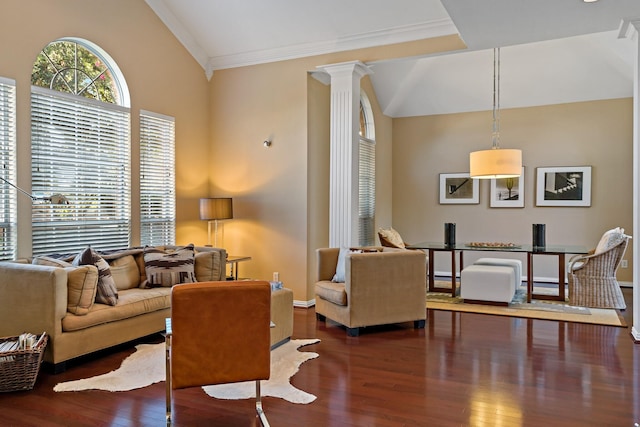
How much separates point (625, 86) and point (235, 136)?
5614 mm

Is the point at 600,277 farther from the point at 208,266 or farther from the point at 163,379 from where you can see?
the point at 163,379

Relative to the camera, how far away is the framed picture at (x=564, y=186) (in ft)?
24.8

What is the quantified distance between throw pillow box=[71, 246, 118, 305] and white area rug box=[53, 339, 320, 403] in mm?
507

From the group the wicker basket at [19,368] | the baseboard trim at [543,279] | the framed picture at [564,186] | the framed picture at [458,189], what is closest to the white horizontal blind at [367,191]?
Answer: the framed picture at [458,189]

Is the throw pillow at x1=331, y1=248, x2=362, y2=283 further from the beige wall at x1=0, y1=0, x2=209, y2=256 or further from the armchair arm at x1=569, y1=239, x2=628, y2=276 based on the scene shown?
the armchair arm at x1=569, y1=239, x2=628, y2=276

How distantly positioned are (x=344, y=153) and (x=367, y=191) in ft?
7.05

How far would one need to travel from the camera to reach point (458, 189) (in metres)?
8.36

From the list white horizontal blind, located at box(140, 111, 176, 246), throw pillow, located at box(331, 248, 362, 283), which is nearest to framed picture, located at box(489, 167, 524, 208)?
throw pillow, located at box(331, 248, 362, 283)

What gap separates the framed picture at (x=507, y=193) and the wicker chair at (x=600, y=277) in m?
2.00

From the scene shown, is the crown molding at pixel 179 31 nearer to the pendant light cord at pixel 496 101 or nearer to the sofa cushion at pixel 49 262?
the sofa cushion at pixel 49 262

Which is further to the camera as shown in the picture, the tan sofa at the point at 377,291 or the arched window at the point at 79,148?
the tan sofa at the point at 377,291

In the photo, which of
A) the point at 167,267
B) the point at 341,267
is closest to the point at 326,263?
the point at 341,267

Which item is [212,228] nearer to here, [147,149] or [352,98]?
[147,149]

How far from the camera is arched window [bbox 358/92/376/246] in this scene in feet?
25.3
